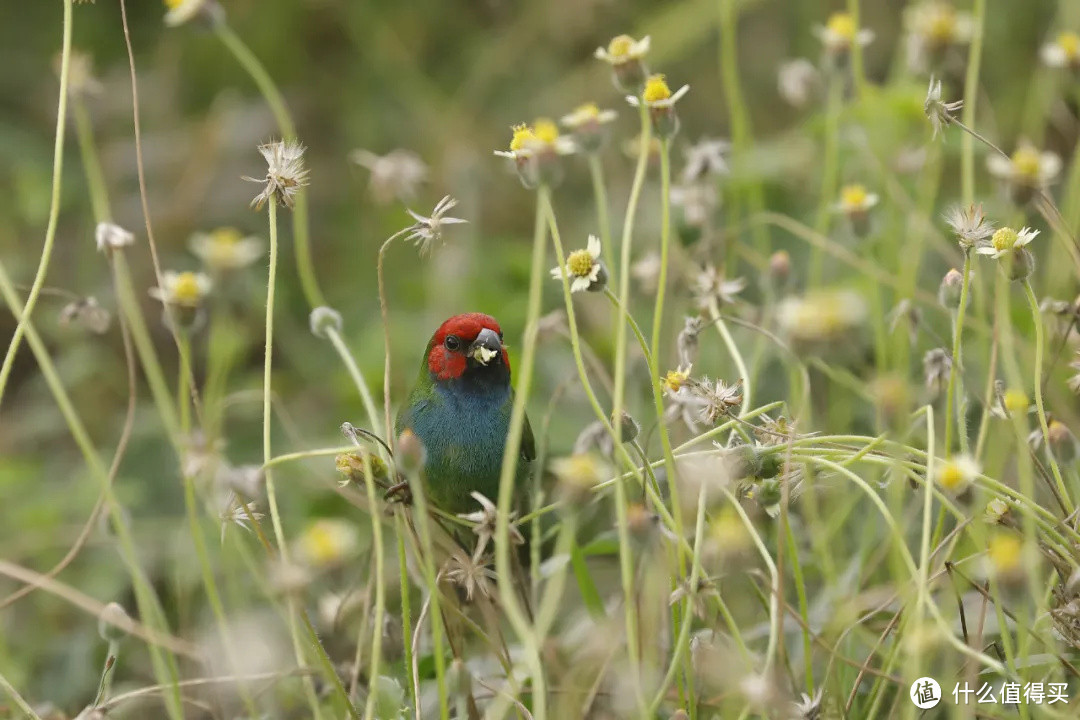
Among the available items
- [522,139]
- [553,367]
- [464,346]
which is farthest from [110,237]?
[553,367]

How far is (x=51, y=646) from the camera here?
6.82 ft

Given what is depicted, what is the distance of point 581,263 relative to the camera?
4.02 ft

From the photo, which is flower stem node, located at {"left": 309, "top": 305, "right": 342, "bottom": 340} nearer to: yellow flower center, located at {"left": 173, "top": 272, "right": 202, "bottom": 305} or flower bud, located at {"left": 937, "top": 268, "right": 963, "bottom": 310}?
yellow flower center, located at {"left": 173, "top": 272, "right": 202, "bottom": 305}

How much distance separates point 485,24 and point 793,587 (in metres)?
2.55

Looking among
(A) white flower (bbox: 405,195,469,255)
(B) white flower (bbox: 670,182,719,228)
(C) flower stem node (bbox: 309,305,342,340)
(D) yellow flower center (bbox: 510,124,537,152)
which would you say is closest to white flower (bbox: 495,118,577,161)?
(D) yellow flower center (bbox: 510,124,537,152)

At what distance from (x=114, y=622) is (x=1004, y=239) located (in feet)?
3.29

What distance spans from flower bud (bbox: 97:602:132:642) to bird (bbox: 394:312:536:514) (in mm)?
515

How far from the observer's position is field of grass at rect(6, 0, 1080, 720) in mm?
1176

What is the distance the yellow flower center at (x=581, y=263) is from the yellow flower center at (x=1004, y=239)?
420 millimetres

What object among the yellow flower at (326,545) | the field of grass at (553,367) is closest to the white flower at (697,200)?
the field of grass at (553,367)

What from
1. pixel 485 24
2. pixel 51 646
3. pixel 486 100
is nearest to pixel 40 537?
Answer: pixel 51 646

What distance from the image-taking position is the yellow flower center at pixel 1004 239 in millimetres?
1202

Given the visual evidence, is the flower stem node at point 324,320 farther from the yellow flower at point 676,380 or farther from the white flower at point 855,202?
the white flower at point 855,202

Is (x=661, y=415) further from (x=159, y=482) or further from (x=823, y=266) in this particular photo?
(x=159, y=482)
